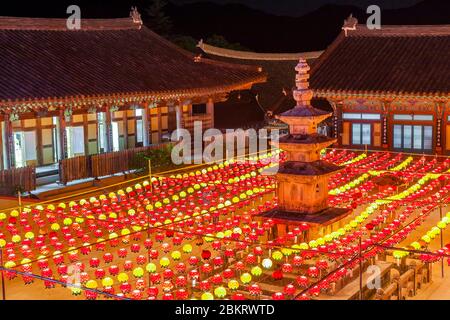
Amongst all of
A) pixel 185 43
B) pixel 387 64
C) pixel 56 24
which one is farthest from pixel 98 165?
pixel 185 43

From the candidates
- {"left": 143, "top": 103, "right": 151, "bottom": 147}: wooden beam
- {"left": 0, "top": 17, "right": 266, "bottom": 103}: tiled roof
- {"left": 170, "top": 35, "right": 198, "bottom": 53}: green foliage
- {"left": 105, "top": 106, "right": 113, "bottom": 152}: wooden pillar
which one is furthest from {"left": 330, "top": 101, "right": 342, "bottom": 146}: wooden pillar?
{"left": 170, "top": 35, "right": 198, "bottom": 53}: green foliage

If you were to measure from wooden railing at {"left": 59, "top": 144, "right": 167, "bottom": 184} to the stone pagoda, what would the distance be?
7.61 meters

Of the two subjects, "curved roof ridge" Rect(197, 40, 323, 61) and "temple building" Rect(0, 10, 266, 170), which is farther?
"curved roof ridge" Rect(197, 40, 323, 61)

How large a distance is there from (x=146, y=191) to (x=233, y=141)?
828 centimetres

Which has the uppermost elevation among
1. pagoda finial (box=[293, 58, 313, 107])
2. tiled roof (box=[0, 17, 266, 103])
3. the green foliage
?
the green foliage

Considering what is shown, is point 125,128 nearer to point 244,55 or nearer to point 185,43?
point 244,55

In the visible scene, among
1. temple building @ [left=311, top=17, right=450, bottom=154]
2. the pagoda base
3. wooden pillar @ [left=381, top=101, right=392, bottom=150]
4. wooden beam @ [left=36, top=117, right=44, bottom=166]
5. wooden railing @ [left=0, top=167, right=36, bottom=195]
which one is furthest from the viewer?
wooden pillar @ [left=381, top=101, right=392, bottom=150]

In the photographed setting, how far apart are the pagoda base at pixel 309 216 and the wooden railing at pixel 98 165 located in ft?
24.8

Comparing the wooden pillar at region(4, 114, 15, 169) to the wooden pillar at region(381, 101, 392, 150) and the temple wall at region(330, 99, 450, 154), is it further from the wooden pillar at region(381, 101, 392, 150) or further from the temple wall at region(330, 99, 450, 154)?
the wooden pillar at region(381, 101, 392, 150)

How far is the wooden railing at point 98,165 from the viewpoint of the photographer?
19453mm

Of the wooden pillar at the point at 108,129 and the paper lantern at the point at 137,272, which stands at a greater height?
the wooden pillar at the point at 108,129

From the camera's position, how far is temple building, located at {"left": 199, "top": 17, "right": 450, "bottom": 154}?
76.5ft

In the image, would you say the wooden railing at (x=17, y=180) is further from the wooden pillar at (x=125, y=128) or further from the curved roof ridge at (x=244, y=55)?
the curved roof ridge at (x=244, y=55)

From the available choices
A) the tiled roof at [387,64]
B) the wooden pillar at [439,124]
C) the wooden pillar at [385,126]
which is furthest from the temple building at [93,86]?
the wooden pillar at [439,124]
